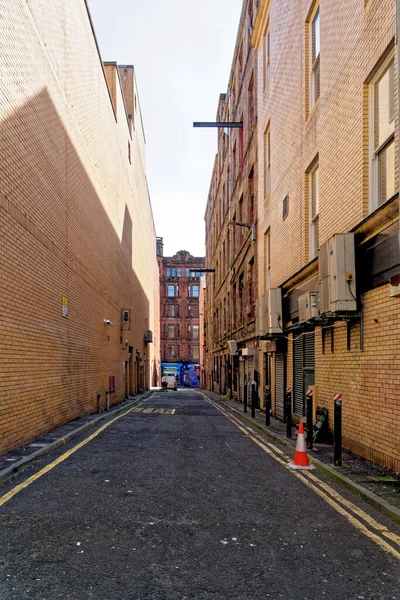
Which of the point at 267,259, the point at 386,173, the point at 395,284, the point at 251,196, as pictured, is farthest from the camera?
the point at 251,196

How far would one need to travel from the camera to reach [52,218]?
12156 millimetres

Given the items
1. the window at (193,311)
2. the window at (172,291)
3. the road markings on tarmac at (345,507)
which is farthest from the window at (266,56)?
the window at (172,291)

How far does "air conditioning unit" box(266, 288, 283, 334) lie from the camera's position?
51.1 feet

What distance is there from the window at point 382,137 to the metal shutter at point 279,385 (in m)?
8.38

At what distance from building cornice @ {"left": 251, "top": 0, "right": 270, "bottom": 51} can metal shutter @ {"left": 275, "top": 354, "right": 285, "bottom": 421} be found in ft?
43.8

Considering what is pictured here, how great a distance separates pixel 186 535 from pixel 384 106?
7.20 meters

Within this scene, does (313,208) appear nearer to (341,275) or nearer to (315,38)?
(315,38)

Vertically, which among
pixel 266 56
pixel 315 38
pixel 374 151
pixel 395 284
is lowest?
pixel 395 284

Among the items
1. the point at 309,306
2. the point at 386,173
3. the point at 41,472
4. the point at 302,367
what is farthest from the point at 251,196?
the point at 41,472

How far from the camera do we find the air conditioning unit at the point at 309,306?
431 inches

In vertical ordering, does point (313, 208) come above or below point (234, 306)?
above

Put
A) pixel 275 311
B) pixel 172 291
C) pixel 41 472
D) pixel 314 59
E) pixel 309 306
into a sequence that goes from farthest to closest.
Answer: pixel 172 291
pixel 275 311
pixel 314 59
pixel 309 306
pixel 41 472

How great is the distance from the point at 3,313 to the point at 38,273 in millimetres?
2307

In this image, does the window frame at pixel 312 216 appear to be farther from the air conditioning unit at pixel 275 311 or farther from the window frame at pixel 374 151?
the window frame at pixel 374 151
